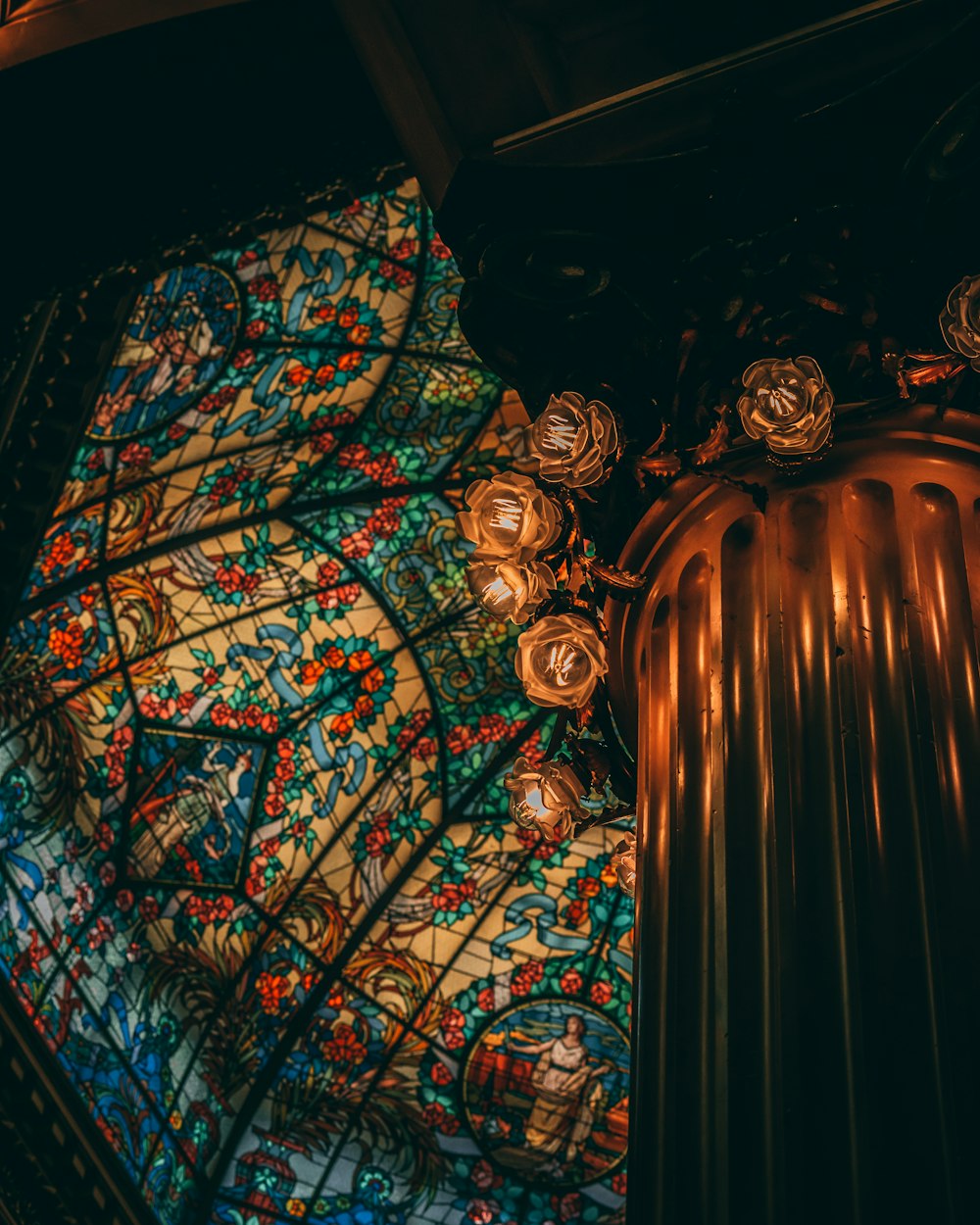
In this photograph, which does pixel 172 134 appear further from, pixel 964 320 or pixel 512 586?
pixel 964 320

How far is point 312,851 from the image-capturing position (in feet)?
27.9

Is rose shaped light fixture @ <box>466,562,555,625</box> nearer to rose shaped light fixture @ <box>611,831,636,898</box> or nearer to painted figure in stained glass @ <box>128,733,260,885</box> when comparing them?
rose shaped light fixture @ <box>611,831,636,898</box>

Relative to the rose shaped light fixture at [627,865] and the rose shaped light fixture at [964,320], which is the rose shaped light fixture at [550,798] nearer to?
the rose shaped light fixture at [627,865]

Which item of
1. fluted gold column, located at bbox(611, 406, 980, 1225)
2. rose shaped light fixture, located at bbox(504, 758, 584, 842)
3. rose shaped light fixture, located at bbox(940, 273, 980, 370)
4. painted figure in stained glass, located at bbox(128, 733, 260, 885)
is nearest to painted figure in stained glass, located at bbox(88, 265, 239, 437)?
painted figure in stained glass, located at bbox(128, 733, 260, 885)

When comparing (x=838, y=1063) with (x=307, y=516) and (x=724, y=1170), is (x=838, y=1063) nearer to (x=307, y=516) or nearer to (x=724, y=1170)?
(x=724, y=1170)

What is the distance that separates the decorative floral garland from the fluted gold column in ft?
0.33

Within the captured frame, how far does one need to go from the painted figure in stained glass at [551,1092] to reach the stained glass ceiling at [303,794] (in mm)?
14

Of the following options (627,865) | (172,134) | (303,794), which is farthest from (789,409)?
(303,794)

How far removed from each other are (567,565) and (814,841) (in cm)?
94

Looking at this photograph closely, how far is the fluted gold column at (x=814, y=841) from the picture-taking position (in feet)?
7.03

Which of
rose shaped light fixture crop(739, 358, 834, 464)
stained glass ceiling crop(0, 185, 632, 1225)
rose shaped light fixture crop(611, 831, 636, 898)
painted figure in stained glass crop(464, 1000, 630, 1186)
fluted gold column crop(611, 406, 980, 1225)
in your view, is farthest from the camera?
painted figure in stained glass crop(464, 1000, 630, 1186)

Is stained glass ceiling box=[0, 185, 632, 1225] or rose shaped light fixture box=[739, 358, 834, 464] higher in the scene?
stained glass ceiling box=[0, 185, 632, 1225]

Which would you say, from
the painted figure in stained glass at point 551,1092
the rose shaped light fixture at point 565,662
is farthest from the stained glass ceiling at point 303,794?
the rose shaped light fixture at point 565,662

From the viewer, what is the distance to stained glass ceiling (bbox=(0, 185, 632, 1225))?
25.2 ft
